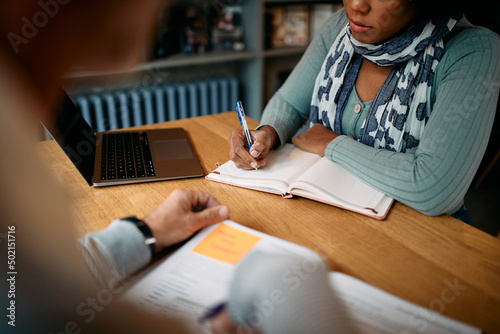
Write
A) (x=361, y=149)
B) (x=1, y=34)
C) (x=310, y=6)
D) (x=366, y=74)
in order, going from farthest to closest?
1. (x=310, y=6)
2. (x=366, y=74)
3. (x=361, y=149)
4. (x=1, y=34)

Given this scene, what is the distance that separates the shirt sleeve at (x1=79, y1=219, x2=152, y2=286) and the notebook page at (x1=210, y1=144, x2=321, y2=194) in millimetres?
318

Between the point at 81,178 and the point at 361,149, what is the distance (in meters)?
0.69

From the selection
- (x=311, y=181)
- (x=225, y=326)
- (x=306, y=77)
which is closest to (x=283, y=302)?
(x=225, y=326)

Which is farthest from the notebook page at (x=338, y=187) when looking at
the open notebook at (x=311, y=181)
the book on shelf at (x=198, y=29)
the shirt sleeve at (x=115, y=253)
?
the book on shelf at (x=198, y=29)

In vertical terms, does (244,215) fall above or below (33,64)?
below

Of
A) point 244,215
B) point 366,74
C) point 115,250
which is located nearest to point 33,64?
point 115,250

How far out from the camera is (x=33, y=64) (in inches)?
14.4

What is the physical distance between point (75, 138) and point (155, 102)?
1.47m

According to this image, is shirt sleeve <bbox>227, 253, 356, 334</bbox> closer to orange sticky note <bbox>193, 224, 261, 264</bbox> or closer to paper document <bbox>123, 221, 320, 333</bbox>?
paper document <bbox>123, 221, 320, 333</bbox>

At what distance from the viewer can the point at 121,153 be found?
98cm

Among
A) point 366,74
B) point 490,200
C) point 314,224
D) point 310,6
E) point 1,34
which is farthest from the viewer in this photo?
point 310,6

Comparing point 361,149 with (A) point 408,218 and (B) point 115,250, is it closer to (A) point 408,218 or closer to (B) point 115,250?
(A) point 408,218

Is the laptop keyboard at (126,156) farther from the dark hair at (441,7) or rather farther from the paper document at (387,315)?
the dark hair at (441,7)

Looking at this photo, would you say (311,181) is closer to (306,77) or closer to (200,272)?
(200,272)
